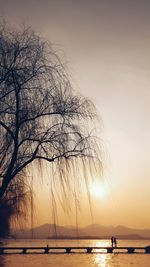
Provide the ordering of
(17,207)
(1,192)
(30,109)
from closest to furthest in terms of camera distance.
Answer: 1. (1,192)
2. (30,109)
3. (17,207)

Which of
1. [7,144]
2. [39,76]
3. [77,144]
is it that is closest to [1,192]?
[7,144]

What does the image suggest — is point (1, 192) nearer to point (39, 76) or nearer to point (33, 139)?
point (33, 139)

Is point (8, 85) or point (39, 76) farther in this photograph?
point (39, 76)

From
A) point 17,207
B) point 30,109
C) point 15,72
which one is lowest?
point 17,207

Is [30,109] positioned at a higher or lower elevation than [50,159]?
higher

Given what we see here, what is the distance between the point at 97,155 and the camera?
12297mm

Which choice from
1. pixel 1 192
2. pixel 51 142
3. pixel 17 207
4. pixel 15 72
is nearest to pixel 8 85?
pixel 15 72

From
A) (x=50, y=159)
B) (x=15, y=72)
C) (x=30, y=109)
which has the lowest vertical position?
(x=50, y=159)

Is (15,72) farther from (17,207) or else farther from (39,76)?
(17,207)

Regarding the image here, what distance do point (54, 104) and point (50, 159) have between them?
1.69 meters

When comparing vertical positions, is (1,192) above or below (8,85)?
below

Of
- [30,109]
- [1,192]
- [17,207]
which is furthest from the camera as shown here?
[17,207]

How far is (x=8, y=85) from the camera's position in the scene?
35.3 ft

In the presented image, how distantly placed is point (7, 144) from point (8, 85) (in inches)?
66.0
